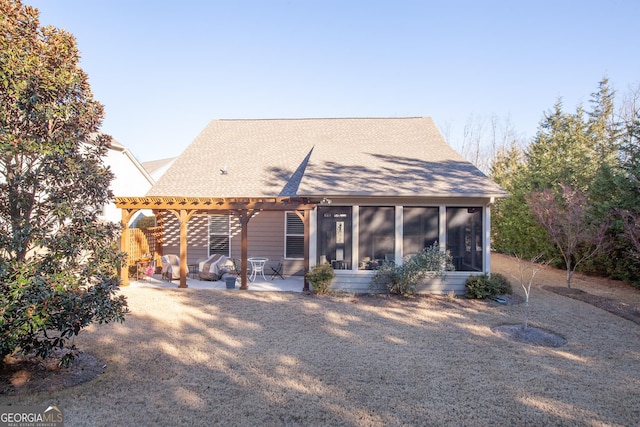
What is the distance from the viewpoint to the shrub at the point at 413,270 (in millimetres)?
9031

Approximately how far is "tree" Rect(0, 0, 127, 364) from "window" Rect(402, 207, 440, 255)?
23.6 ft

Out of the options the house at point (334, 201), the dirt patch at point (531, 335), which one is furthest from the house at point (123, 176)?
the dirt patch at point (531, 335)

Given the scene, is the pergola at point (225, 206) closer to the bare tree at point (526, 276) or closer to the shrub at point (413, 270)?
the shrub at point (413, 270)

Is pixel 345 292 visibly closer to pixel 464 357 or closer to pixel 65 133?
pixel 464 357

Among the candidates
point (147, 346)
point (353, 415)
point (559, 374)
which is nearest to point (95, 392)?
point (147, 346)

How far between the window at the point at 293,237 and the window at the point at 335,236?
2.48 m

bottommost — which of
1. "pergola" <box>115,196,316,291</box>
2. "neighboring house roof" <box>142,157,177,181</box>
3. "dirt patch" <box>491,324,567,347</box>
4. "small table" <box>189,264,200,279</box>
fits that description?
"dirt patch" <box>491,324,567,347</box>

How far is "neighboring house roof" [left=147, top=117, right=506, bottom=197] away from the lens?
9805 mm

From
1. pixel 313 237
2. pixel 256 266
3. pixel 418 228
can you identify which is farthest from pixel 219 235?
pixel 418 228

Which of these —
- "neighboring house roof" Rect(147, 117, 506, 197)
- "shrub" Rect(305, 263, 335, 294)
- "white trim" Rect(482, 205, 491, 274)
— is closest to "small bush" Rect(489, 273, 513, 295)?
"white trim" Rect(482, 205, 491, 274)

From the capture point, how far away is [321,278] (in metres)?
9.30

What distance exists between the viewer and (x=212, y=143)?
1500 centimetres

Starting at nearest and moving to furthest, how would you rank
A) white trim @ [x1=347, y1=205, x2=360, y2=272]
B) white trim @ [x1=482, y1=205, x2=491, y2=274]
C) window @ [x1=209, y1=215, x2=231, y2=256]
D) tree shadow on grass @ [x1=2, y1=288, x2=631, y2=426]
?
tree shadow on grass @ [x1=2, y1=288, x2=631, y2=426], white trim @ [x1=482, y1=205, x2=491, y2=274], white trim @ [x1=347, y1=205, x2=360, y2=272], window @ [x1=209, y1=215, x2=231, y2=256]

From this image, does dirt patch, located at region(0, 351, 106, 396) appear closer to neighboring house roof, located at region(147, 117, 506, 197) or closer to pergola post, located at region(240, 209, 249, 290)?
pergola post, located at region(240, 209, 249, 290)
